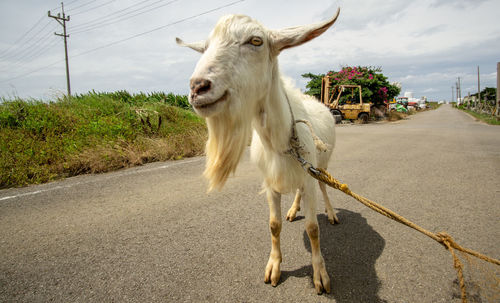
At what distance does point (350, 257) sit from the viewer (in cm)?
250

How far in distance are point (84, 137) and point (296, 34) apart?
6.69 metres

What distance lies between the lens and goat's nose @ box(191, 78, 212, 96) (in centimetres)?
136

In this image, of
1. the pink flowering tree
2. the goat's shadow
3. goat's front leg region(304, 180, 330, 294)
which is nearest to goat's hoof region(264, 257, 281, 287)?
the goat's shadow

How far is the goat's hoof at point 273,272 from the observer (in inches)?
84.6

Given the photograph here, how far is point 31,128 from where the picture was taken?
679cm

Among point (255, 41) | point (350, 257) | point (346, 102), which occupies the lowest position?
point (350, 257)

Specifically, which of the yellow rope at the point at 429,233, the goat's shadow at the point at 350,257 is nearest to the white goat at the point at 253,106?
the goat's shadow at the point at 350,257

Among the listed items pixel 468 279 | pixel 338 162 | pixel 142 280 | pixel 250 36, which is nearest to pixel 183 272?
pixel 142 280

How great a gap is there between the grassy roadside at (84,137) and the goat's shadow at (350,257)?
4.62 meters

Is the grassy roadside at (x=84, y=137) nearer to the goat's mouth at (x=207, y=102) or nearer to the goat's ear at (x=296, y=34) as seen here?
the goat's mouth at (x=207, y=102)

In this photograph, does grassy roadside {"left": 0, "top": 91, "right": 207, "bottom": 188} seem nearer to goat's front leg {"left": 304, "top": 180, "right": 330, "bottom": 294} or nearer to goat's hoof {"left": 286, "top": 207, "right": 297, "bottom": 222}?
goat's hoof {"left": 286, "top": 207, "right": 297, "bottom": 222}

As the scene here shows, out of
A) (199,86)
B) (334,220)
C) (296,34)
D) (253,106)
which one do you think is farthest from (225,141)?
(334,220)

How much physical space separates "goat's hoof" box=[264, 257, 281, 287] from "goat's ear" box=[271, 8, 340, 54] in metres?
1.72

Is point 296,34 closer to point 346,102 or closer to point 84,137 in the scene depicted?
point 84,137
